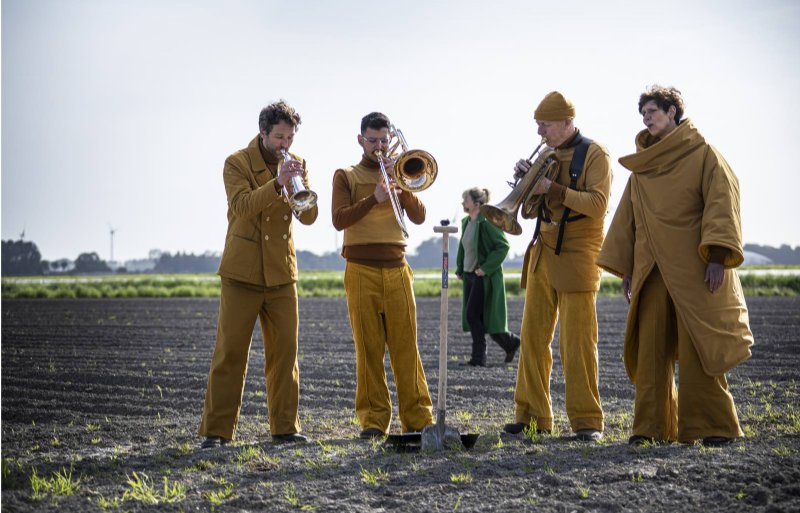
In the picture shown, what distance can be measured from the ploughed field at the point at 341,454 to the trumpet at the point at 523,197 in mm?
1503

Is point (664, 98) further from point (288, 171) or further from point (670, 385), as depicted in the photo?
point (288, 171)

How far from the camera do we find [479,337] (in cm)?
1152

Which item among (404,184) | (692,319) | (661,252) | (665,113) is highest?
(665,113)

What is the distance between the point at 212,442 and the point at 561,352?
2551mm

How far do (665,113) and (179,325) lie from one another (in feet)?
46.6

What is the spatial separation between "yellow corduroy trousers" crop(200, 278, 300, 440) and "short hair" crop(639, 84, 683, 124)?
278 cm

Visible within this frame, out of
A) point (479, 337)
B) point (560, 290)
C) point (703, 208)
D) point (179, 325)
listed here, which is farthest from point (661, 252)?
point (179, 325)

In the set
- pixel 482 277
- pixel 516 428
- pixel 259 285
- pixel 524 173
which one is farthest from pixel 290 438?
pixel 482 277

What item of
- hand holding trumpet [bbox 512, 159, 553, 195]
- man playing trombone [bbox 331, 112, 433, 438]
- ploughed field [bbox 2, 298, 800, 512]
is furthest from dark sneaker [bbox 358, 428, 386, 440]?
hand holding trumpet [bbox 512, 159, 553, 195]

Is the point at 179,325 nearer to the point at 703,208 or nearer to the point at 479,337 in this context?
the point at 479,337

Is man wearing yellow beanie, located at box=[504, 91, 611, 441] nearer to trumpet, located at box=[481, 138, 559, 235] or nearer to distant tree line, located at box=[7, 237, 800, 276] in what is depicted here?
trumpet, located at box=[481, 138, 559, 235]

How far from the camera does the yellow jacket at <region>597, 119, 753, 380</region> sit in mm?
6027

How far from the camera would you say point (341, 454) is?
20.5 feet

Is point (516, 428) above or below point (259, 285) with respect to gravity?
below
